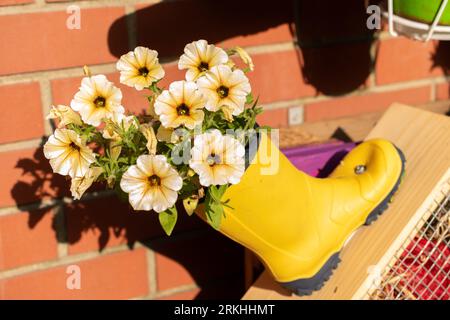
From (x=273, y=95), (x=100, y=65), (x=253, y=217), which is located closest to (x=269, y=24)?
(x=273, y=95)

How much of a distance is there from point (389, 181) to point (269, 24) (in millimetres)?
336

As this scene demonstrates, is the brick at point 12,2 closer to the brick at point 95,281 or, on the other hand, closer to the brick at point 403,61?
the brick at point 95,281

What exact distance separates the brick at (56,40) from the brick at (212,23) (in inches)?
1.1

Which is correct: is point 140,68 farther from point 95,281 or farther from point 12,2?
point 95,281

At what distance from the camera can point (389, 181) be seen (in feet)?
3.47

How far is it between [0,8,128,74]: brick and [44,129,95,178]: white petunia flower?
0.25 m

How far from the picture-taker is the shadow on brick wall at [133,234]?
44.5 inches

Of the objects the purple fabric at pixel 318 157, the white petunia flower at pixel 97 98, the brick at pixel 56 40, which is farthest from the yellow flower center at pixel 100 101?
the purple fabric at pixel 318 157

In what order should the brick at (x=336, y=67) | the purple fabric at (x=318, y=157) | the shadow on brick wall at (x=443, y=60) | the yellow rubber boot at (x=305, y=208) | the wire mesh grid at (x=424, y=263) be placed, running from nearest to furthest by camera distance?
the yellow rubber boot at (x=305, y=208) → the wire mesh grid at (x=424, y=263) → the purple fabric at (x=318, y=157) → the brick at (x=336, y=67) → the shadow on brick wall at (x=443, y=60)

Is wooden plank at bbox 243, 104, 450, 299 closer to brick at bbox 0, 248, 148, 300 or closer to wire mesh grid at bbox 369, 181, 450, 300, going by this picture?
wire mesh grid at bbox 369, 181, 450, 300

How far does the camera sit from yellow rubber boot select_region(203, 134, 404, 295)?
3.10 feet

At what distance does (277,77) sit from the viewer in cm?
→ 124

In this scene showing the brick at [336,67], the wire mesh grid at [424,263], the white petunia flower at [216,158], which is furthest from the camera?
the brick at [336,67]

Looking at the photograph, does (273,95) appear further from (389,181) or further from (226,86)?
(226,86)
